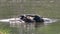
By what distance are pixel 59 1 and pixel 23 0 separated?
1.39 meters

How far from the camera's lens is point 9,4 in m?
9.70

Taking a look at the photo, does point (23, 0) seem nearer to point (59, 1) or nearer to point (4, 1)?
point (4, 1)

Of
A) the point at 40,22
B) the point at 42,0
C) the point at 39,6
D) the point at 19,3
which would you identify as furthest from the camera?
the point at 42,0

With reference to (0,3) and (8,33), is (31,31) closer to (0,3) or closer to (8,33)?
(8,33)

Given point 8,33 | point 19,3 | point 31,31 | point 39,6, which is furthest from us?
point 19,3

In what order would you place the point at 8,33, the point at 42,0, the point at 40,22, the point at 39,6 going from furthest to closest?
the point at 42,0 → the point at 39,6 → the point at 40,22 → the point at 8,33

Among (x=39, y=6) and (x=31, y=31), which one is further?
(x=39, y=6)

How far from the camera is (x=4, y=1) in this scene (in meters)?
10.3

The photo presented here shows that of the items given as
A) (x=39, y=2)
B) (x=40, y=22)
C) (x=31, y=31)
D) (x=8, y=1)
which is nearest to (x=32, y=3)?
(x=39, y=2)

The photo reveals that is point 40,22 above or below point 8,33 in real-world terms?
below

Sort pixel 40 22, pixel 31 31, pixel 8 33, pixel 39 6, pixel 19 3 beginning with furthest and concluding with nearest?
1. pixel 19 3
2. pixel 39 6
3. pixel 40 22
4. pixel 31 31
5. pixel 8 33

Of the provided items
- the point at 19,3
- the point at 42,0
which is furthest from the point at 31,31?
the point at 42,0

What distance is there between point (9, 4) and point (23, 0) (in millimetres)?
847

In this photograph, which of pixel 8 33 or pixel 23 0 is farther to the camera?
pixel 23 0
